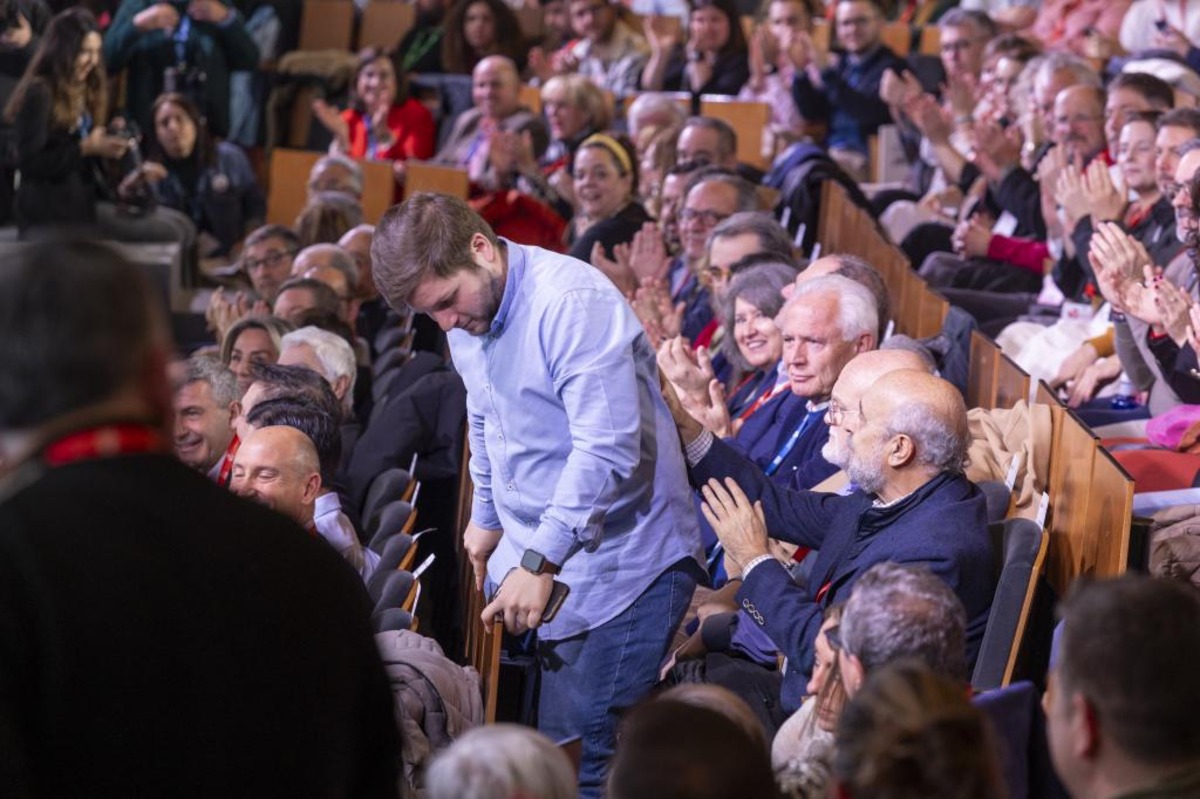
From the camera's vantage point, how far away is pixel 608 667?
9.27 ft

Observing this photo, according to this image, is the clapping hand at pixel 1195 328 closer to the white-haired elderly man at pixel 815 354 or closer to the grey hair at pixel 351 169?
the white-haired elderly man at pixel 815 354

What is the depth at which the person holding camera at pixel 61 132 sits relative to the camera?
260 inches

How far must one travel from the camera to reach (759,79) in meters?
7.77

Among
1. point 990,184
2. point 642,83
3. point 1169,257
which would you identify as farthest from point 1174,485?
point 642,83

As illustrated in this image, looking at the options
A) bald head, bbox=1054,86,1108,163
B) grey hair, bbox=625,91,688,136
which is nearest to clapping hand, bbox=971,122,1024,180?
bald head, bbox=1054,86,1108,163

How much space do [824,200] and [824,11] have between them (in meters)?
3.60

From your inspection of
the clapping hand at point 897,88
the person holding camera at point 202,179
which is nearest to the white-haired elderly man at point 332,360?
the person holding camera at point 202,179

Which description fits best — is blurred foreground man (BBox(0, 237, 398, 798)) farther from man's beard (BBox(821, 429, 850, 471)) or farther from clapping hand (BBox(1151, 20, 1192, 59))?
clapping hand (BBox(1151, 20, 1192, 59))

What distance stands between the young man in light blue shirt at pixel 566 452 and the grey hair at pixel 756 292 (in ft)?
3.89

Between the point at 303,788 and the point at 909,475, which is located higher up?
the point at 303,788

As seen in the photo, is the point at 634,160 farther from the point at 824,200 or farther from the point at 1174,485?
the point at 1174,485

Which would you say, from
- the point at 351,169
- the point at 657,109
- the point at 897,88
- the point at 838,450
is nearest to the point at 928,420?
the point at 838,450

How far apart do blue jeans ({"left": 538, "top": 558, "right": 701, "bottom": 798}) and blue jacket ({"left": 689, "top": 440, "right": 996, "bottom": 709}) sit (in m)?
0.14

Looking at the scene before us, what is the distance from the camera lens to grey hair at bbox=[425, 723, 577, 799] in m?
1.67
